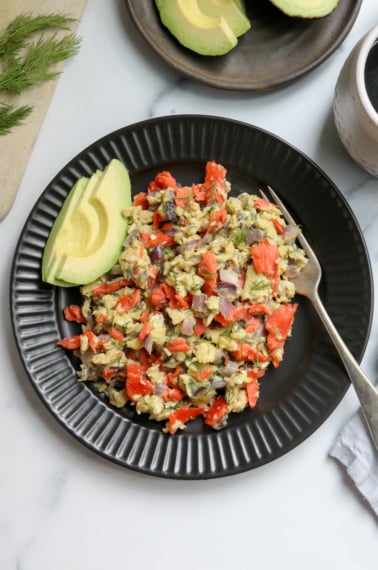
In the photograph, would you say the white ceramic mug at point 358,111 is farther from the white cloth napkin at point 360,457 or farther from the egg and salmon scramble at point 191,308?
the white cloth napkin at point 360,457

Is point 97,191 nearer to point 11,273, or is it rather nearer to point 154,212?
point 154,212

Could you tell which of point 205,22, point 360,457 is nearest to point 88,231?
point 205,22

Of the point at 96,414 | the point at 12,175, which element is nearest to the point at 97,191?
the point at 12,175

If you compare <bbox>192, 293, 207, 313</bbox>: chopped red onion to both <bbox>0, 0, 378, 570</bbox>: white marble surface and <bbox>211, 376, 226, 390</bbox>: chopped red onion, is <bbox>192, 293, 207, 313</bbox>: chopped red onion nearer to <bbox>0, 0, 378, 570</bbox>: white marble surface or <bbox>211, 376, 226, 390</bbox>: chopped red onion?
<bbox>211, 376, 226, 390</bbox>: chopped red onion

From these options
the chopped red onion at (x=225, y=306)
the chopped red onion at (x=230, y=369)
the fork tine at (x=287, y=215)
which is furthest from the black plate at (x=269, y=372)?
the chopped red onion at (x=225, y=306)

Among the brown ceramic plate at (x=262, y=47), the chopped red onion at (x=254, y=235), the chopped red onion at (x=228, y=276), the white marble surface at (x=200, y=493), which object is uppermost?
the brown ceramic plate at (x=262, y=47)

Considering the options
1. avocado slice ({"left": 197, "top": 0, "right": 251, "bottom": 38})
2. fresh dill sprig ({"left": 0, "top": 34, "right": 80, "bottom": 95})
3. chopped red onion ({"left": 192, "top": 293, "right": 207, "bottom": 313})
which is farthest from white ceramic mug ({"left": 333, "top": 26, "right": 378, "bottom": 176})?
fresh dill sprig ({"left": 0, "top": 34, "right": 80, "bottom": 95})

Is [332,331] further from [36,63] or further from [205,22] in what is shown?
[36,63]
